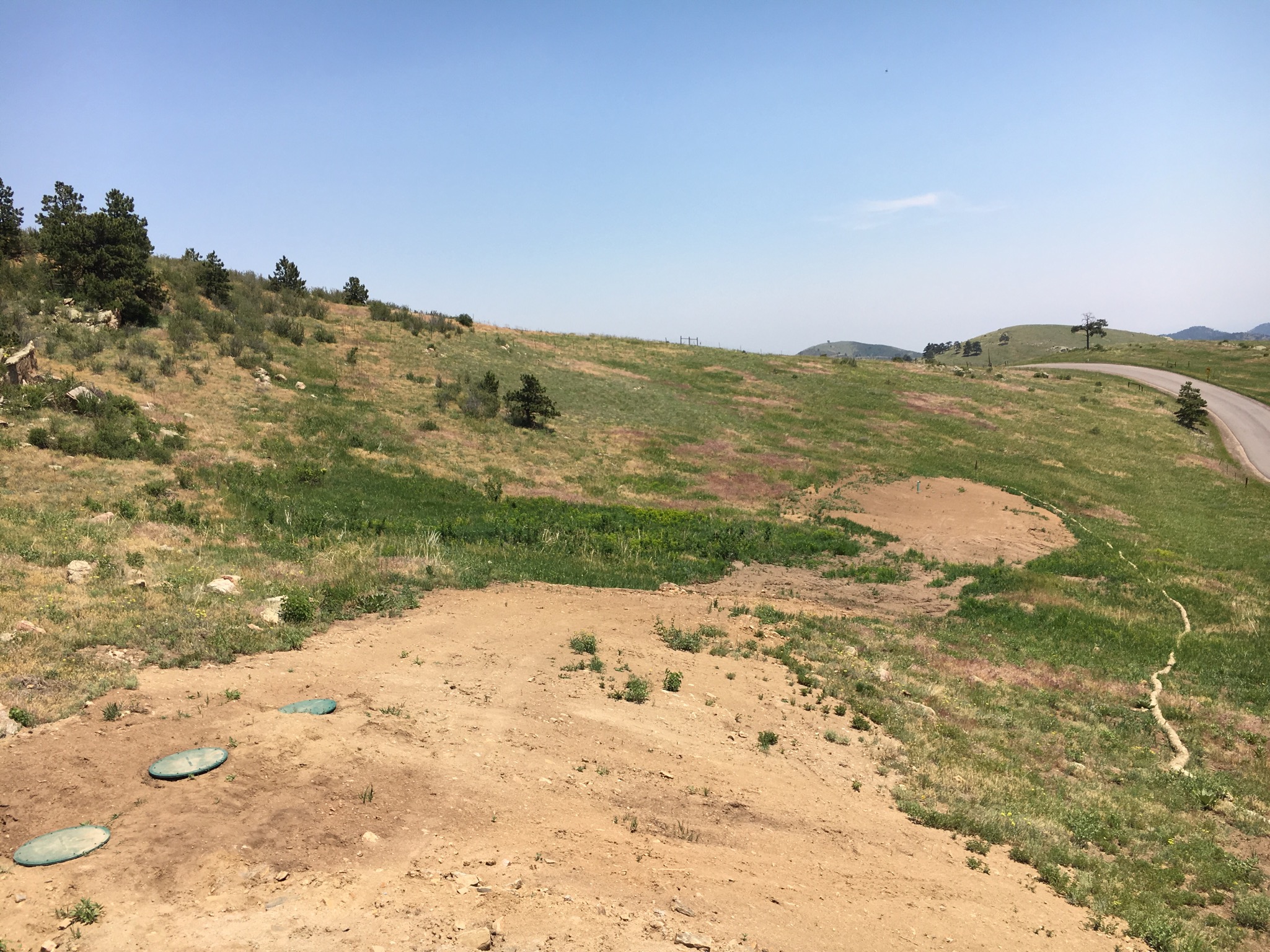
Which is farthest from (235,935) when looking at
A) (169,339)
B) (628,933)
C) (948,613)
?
(169,339)

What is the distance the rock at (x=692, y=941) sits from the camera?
6.14 m

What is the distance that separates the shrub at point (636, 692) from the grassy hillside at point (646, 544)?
3938 mm

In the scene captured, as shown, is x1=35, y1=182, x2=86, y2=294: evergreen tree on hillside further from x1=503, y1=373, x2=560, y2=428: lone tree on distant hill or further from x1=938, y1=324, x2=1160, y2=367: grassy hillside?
x1=938, y1=324, x2=1160, y2=367: grassy hillside

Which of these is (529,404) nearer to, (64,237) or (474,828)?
(64,237)

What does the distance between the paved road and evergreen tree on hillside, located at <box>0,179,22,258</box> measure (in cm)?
7374

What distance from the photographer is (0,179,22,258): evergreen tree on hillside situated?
30.7 metres

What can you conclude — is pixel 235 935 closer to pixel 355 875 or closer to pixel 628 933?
pixel 355 875

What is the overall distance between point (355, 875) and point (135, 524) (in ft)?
47.3

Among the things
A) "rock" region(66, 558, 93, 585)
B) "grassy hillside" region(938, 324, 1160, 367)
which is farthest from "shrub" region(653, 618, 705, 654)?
"grassy hillside" region(938, 324, 1160, 367)

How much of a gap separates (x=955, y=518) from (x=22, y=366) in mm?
37114

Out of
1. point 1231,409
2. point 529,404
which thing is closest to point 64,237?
point 529,404

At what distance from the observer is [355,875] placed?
6.63 m

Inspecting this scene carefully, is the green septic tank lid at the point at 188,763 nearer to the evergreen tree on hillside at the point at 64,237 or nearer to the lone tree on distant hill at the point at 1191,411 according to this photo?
the evergreen tree on hillside at the point at 64,237

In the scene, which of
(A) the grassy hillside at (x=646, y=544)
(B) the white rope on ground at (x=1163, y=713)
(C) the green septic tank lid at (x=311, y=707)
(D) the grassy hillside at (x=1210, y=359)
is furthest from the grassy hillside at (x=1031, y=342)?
(C) the green septic tank lid at (x=311, y=707)
